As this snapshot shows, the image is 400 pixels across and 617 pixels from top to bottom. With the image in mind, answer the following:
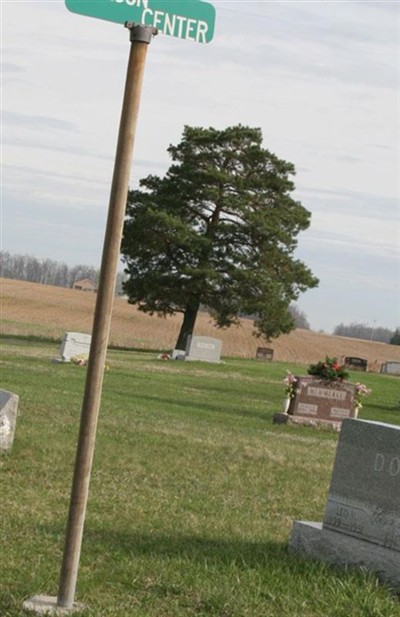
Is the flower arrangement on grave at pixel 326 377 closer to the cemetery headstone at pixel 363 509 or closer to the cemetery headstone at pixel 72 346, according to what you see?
the cemetery headstone at pixel 72 346

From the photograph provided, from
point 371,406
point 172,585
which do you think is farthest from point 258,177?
point 172,585

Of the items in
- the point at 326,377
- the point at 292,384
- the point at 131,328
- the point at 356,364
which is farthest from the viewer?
the point at 131,328

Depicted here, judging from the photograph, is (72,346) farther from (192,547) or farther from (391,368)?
(391,368)

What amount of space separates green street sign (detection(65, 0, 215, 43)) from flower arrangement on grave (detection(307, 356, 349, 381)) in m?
20.5

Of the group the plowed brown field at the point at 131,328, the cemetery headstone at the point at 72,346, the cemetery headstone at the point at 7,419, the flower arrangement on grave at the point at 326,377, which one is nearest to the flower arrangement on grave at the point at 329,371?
the flower arrangement on grave at the point at 326,377

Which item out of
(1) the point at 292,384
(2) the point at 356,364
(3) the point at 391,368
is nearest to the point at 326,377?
(1) the point at 292,384

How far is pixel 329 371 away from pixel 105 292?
20435 mm

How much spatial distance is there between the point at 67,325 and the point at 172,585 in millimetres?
81561

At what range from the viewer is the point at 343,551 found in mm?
8492

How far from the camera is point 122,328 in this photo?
93.2 m

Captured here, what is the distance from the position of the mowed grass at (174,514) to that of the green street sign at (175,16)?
3182mm

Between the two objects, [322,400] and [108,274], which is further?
[322,400]

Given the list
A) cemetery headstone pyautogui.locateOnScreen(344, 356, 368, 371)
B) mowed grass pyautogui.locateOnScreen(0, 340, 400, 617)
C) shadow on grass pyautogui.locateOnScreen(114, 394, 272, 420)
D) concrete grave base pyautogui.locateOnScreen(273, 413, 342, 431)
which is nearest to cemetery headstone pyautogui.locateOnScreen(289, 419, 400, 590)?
mowed grass pyautogui.locateOnScreen(0, 340, 400, 617)

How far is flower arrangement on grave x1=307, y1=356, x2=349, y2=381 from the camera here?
1056 inches
